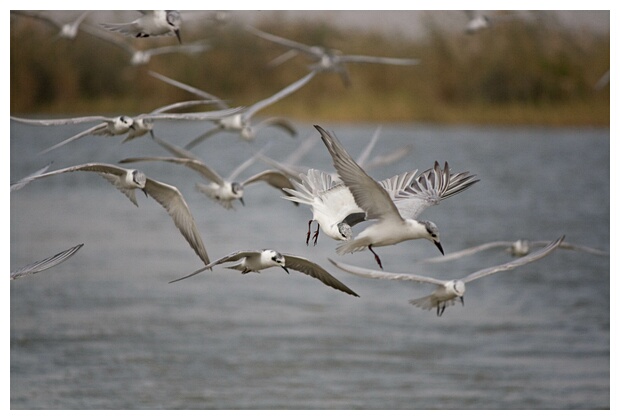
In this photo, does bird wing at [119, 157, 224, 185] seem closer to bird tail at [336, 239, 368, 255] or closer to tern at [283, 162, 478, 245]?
tern at [283, 162, 478, 245]

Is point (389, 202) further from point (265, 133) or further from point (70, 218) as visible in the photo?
point (265, 133)

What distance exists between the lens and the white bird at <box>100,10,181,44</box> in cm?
485

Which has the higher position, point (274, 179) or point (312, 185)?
point (274, 179)

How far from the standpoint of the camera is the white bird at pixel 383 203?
3756 mm

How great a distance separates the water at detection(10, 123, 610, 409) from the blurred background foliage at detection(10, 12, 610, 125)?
0.39m

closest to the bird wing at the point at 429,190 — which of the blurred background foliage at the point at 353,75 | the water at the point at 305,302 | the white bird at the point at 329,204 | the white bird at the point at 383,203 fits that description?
the white bird at the point at 383,203

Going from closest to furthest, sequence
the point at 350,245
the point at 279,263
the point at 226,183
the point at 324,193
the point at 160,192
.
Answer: the point at 350,245 < the point at 324,193 < the point at 279,263 < the point at 160,192 < the point at 226,183

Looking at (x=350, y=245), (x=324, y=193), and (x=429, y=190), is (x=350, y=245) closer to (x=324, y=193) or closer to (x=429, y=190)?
(x=324, y=193)

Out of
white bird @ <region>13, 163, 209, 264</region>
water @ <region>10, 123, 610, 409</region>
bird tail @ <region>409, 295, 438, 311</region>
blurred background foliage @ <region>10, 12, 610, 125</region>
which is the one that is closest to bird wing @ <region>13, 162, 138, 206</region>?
white bird @ <region>13, 163, 209, 264</region>

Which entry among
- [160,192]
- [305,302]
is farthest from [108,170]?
[305,302]

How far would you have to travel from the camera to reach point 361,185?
387 cm

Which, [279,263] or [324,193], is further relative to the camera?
[279,263]

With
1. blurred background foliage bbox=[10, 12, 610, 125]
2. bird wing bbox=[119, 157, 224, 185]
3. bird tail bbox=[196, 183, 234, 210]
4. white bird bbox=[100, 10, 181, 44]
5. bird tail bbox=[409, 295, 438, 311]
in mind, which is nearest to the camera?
white bird bbox=[100, 10, 181, 44]

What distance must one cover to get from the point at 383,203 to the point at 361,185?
114mm
